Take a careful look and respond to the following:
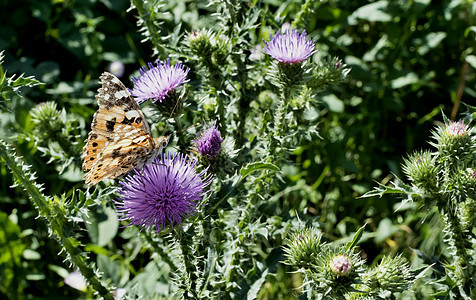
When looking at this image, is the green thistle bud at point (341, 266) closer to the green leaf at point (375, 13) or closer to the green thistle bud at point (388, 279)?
the green thistle bud at point (388, 279)

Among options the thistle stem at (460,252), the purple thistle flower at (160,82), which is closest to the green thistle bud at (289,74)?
the purple thistle flower at (160,82)

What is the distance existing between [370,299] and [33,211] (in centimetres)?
315

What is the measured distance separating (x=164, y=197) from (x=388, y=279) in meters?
1.23

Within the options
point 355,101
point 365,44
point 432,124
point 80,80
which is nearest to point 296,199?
point 355,101

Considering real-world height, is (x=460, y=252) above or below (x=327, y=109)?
below

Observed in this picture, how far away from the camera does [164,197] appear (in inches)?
99.3

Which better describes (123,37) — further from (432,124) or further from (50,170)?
(432,124)

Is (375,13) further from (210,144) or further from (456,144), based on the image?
(210,144)

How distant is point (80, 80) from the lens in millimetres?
5102

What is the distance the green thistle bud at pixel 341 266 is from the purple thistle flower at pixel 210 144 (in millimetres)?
892

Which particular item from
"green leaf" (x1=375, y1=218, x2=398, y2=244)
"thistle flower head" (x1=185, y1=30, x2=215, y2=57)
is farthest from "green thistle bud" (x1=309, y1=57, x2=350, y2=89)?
"green leaf" (x1=375, y1=218, x2=398, y2=244)

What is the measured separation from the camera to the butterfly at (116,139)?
266 cm

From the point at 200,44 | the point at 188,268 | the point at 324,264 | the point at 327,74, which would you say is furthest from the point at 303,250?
the point at 200,44

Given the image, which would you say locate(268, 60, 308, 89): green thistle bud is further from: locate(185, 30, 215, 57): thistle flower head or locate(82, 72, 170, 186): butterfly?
locate(82, 72, 170, 186): butterfly
